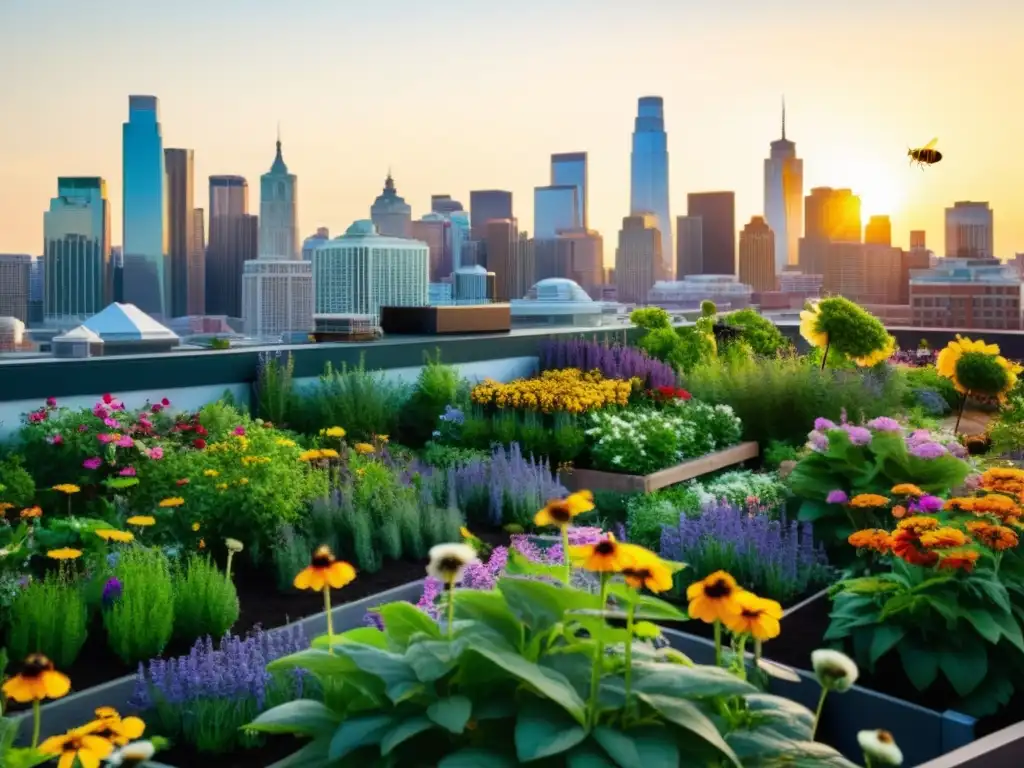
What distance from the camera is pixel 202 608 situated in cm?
356

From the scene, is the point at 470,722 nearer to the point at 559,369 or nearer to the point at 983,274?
the point at 559,369

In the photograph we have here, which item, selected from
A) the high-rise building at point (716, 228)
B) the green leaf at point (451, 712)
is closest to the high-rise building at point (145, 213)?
the high-rise building at point (716, 228)

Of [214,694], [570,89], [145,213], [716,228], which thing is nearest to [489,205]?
[716,228]

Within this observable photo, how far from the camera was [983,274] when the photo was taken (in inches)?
1684

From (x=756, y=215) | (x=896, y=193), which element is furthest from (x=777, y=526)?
(x=756, y=215)

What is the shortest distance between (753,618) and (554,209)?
6622cm

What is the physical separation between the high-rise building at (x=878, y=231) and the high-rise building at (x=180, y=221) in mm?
34892

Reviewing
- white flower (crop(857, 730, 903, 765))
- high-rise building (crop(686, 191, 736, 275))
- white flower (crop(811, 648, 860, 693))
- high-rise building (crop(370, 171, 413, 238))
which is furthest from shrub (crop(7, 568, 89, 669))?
high-rise building (crop(686, 191, 736, 275))

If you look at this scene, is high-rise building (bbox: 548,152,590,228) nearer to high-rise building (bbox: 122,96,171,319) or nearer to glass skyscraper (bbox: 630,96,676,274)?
glass skyscraper (bbox: 630,96,676,274)

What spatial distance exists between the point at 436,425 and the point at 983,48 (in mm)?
9179

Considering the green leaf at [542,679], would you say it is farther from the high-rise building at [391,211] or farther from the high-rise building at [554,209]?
the high-rise building at [554,209]

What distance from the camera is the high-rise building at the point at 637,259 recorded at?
64.2 meters

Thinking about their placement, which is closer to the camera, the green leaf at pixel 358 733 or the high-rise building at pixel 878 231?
the green leaf at pixel 358 733

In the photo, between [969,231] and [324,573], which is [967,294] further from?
[324,573]
